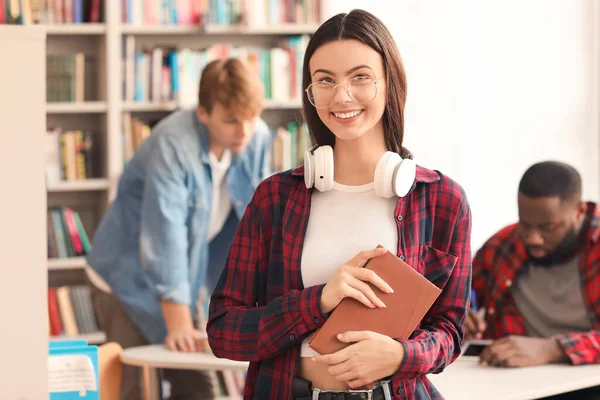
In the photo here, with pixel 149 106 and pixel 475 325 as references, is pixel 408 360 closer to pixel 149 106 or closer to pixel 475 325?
pixel 475 325

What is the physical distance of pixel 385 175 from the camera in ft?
4.75

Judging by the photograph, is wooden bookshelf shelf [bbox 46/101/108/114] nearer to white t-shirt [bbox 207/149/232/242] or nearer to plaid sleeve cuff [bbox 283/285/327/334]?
white t-shirt [bbox 207/149/232/242]

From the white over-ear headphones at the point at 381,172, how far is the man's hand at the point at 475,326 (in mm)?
1409

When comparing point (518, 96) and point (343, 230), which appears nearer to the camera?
point (343, 230)

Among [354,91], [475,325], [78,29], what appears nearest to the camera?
[354,91]

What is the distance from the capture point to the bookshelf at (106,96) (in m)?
4.03

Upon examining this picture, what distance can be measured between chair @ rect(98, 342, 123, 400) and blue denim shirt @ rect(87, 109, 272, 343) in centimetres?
26

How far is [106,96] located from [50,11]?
465 mm

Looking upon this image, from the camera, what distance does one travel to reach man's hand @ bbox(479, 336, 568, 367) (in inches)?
95.0

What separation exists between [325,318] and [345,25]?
50 centimetres

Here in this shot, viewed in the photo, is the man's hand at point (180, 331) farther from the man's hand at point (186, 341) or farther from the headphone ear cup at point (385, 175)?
the headphone ear cup at point (385, 175)

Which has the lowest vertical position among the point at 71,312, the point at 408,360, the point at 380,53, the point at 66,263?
the point at 71,312

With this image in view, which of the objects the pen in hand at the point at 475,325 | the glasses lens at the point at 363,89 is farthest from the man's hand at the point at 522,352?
the glasses lens at the point at 363,89

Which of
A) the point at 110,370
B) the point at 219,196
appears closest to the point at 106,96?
the point at 219,196
